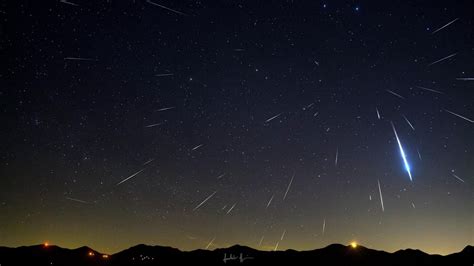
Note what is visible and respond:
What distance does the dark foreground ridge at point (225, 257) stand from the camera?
4087 inches

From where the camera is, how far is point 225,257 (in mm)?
100000

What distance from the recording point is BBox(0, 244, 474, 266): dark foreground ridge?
10381cm

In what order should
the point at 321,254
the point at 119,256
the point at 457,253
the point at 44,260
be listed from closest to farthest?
the point at 457,253, the point at 44,260, the point at 321,254, the point at 119,256

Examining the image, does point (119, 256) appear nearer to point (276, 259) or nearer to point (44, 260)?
point (44, 260)

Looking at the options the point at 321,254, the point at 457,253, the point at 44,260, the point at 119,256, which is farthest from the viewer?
the point at 119,256

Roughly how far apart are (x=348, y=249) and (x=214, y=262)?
36335mm

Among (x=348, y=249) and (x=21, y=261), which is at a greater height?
(x=348, y=249)

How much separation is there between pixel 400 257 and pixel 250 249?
42134mm

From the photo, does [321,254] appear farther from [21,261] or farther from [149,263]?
[21,261]

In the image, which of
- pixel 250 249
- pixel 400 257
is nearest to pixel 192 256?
pixel 250 249

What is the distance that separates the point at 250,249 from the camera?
5133 inches

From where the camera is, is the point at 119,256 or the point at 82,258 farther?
the point at 119,256

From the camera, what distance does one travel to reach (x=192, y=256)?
123750 millimetres

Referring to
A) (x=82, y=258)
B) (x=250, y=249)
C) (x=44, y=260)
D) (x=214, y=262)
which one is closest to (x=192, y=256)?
(x=214, y=262)
